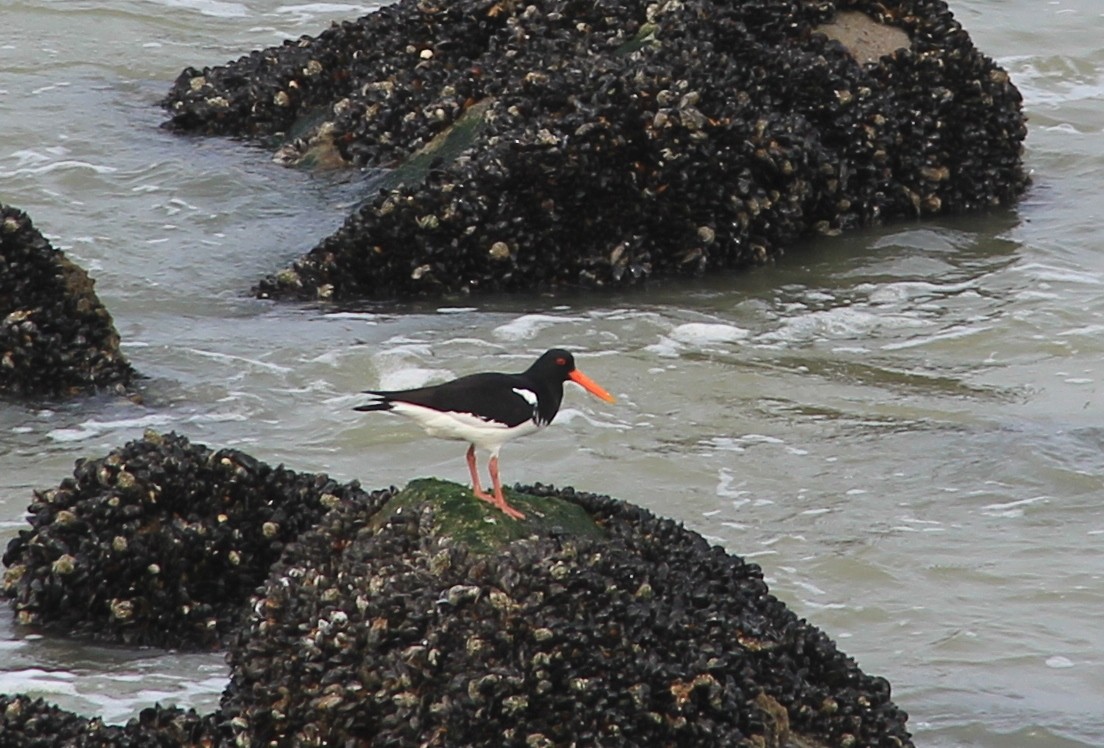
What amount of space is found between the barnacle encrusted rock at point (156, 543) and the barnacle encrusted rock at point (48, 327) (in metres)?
2.32

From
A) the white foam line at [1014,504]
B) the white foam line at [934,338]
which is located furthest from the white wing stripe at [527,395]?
the white foam line at [934,338]

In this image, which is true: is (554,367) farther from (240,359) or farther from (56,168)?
(56,168)

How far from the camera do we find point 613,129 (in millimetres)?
11180

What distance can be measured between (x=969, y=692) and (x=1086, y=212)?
23.1 ft

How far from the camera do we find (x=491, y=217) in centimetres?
1103

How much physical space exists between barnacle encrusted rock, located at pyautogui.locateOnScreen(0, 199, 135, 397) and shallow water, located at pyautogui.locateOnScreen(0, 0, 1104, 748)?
0.68 feet

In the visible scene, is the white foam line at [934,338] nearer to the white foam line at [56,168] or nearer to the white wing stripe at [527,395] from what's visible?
the white wing stripe at [527,395]

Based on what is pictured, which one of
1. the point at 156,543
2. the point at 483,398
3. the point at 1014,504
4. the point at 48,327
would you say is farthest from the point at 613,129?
the point at 156,543

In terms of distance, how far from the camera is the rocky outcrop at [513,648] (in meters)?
5.39

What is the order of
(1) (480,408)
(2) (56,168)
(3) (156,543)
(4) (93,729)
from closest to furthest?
1. (4) (93,729)
2. (1) (480,408)
3. (3) (156,543)
4. (2) (56,168)

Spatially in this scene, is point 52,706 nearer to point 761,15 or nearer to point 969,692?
point 969,692

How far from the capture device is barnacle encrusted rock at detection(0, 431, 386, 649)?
6.81 metres

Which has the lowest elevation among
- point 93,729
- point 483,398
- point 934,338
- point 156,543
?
point 93,729

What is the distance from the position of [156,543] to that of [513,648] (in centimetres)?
201
